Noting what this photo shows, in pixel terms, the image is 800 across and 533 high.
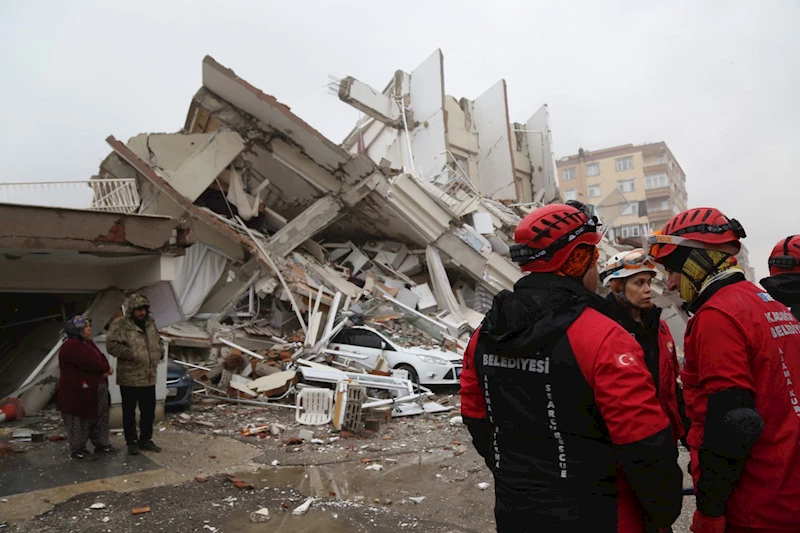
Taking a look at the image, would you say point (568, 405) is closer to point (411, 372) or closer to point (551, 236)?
point (551, 236)

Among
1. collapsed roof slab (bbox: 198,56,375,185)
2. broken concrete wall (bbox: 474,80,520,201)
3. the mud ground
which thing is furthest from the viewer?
broken concrete wall (bbox: 474,80,520,201)

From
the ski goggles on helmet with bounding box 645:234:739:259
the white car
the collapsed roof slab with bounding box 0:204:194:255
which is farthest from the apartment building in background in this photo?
the ski goggles on helmet with bounding box 645:234:739:259

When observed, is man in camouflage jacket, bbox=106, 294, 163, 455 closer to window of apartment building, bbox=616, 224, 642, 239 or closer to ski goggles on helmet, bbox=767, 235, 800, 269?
ski goggles on helmet, bbox=767, 235, 800, 269

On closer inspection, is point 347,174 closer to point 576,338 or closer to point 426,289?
point 426,289

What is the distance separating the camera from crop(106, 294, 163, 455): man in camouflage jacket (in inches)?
257

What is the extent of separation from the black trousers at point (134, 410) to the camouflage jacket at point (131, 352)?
9 cm

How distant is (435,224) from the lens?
55.1 feet

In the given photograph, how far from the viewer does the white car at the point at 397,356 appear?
11.3 meters

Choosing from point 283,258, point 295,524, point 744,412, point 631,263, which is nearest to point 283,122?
point 283,258

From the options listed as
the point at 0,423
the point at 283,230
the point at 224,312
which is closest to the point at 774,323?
the point at 0,423

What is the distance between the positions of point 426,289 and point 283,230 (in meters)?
4.57

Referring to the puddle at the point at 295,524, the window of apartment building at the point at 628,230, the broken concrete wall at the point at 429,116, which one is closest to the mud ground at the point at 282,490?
the puddle at the point at 295,524

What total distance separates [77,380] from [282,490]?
277 cm

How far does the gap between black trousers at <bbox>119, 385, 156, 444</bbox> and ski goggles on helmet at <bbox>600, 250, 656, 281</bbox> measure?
563 centimetres
